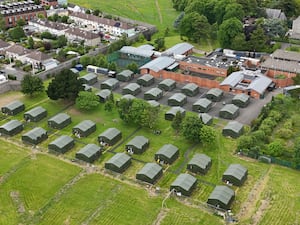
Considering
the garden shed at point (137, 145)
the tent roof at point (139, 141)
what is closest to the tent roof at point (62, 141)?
the garden shed at point (137, 145)

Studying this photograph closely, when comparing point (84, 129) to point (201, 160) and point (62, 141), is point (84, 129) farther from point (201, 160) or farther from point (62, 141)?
point (201, 160)

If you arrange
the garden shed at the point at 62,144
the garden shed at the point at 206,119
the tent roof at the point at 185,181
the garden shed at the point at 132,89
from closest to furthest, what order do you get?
the tent roof at the point at 185,181
the garden shed at the point at 62,144
the garden shed at the point at 206,119
the garden shed at the point at 132,89

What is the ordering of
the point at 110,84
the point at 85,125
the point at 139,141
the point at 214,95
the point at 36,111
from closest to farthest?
the point at 139,141, the point at 85,125, the point at 36,111, the point at 214,95, the point at 110,84

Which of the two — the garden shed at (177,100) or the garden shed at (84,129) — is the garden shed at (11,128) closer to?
the garden shed at (84,129)

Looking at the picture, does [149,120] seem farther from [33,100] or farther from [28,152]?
[33,100]

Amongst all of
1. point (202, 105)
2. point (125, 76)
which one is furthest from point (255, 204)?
point (125, 76)

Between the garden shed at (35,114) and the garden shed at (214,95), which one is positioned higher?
the garden shed at (214,95)
